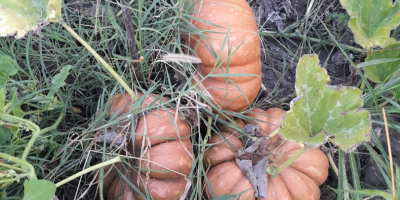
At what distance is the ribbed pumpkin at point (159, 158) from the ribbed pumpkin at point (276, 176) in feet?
0.44

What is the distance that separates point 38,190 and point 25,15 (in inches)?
22.4

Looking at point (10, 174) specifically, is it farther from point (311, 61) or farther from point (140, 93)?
point (311, 61)

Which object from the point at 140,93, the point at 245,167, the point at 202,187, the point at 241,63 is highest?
the point at 241,63

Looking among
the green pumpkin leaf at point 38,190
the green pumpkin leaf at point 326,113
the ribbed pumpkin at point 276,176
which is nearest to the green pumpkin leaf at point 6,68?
the green pumpkin leaf at point 38,190

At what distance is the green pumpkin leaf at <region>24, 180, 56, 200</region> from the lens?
96 centimetres

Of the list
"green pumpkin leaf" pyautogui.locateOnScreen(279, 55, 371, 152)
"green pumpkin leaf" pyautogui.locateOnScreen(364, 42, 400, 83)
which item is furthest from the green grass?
"green pumpkin leaf" pyautogui.locateOnScreen(279, 55, 371, 152)

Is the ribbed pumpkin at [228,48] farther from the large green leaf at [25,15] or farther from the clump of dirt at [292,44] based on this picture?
the large green leaf at [25,15]

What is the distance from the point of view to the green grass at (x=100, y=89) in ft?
4.66

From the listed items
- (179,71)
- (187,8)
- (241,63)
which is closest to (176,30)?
(187,8)

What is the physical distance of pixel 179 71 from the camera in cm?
149

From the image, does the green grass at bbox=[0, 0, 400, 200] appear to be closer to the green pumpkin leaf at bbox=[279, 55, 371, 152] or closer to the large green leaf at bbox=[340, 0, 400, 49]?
the large green leaf at bbox=[340, 0, 400, 49]

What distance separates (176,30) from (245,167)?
65cm

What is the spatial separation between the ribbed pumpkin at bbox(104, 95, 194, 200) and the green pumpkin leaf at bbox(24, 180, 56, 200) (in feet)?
1.18

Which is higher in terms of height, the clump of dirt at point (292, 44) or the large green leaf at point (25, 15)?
the large green leaf at point (25, 15)
